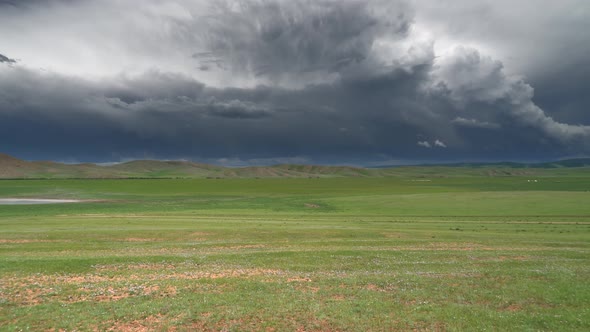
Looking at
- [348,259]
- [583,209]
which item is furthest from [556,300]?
[583,209]

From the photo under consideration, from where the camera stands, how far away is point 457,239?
109ft

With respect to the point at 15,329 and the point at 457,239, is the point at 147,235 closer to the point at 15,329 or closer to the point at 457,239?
the point at 15,329

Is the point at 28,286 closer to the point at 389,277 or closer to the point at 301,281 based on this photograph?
the point at 301,281

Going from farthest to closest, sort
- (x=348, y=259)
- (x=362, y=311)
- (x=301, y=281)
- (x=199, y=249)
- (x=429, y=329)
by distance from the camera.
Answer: (x=199, y=249)
(x=348, y=259)
(x=301, y=281)
(x=362, y=311)
(x=429, y=329)

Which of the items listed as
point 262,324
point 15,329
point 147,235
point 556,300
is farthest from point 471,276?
point 147,235

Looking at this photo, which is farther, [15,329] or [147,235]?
[147,235]

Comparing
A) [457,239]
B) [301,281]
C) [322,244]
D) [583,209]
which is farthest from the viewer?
[583,209]

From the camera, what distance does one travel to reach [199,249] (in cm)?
2856

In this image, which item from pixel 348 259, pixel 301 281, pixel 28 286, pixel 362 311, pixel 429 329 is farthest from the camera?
pixel 348 259

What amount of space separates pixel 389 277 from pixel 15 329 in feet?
55.9

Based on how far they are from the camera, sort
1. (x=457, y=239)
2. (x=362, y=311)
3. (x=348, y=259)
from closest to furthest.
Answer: (x=362, y=311), (x=348, y=259), (x=457, y=239)

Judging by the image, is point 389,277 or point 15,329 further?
point 389,277

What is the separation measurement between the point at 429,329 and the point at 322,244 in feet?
57.5

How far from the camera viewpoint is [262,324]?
45.2 ft
